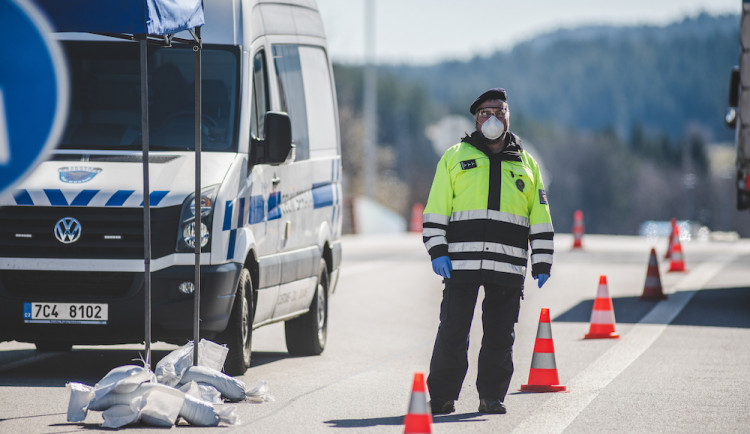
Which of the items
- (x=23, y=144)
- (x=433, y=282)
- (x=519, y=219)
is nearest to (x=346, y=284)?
(x=433, y=282)

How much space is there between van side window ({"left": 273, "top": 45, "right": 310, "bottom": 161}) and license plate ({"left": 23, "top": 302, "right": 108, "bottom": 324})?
2.26 m

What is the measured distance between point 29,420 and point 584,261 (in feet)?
58.0

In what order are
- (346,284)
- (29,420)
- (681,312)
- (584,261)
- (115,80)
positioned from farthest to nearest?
(584,261) < (346,284) < (681,312) < (115,80) < (29,420)

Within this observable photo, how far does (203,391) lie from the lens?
7.72 meters

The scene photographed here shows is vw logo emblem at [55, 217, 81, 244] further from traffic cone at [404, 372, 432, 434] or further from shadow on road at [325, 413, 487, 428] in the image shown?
traffic cone at [404, 372, 432, 434]

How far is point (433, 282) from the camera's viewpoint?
19.0 metres

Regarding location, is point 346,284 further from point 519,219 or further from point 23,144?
point 23,144

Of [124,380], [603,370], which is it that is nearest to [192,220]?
[124,380]

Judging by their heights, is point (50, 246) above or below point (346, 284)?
above

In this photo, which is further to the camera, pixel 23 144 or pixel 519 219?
pixel 519 219

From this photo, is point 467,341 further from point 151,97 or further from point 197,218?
point 151,97

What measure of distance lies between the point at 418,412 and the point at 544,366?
2.93 m

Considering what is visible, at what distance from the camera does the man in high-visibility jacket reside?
25.1 ft

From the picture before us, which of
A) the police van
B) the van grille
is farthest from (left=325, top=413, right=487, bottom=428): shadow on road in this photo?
the van grille
